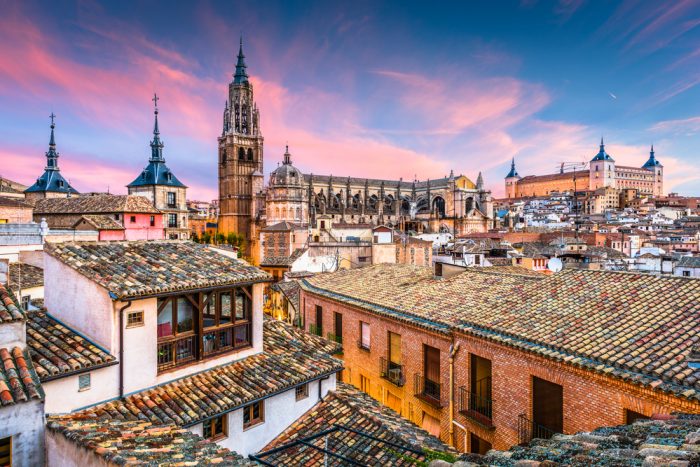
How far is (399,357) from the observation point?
14.1 meters

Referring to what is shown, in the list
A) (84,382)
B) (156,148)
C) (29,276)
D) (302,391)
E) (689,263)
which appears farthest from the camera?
(156,148)

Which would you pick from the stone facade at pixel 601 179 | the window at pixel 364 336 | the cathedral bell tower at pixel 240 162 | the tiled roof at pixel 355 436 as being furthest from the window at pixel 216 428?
the stone facade at pixel 601 179

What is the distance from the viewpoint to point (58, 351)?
7.79 meters

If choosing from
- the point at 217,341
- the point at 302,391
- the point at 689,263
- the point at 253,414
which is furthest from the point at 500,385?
the point at 689,263

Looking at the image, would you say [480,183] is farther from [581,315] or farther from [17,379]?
[17,379]

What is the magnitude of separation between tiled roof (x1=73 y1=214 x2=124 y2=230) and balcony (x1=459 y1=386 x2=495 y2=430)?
94.4 ft

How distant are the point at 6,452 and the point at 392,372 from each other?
10.3m

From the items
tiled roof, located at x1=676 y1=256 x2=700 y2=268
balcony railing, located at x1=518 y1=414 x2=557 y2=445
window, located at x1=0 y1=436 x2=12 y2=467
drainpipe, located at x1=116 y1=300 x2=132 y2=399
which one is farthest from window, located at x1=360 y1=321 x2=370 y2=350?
tiled roof, located at x1=676 y1=256 x2=700 y2=268

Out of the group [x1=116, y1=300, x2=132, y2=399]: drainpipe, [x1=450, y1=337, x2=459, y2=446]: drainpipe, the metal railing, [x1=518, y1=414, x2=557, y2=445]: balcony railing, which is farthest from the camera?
the metal railing

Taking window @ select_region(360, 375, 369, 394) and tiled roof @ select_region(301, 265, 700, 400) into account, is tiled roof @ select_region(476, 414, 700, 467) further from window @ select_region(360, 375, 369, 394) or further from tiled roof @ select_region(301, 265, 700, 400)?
window @ select_region(360, 375, 369, 394)

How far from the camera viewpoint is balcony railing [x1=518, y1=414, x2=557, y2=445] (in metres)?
9.22

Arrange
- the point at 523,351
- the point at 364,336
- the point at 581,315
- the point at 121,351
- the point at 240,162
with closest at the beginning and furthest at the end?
the point at 121,351 < the point at 523,351 < the point at 581,315 < the point at 364,336 < the point at 240,162

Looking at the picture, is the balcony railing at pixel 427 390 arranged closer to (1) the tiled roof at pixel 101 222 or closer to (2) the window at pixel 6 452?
(2) the window at pixel 6 452

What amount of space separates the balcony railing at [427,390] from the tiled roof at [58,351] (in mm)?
8401
